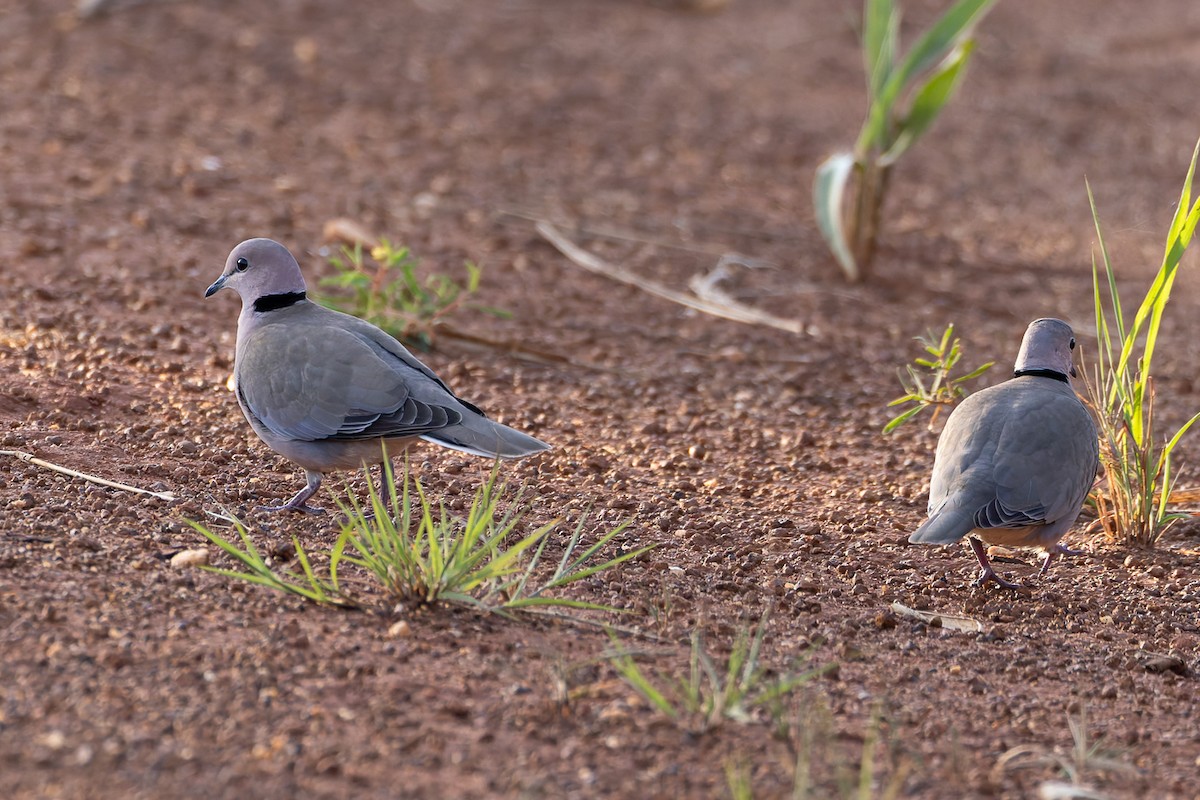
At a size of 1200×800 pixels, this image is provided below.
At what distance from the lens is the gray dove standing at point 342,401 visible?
4.06 m

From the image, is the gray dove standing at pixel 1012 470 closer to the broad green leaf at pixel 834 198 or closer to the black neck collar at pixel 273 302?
the black neck collar at pixel 273 302

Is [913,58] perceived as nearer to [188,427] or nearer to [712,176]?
[712,176]

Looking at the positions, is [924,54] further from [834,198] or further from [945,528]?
[945,528]

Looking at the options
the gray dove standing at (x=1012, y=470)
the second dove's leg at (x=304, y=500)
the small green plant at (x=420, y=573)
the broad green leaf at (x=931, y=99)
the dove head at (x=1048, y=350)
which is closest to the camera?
the small green plant at (x=420, y=573)

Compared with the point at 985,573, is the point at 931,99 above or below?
above

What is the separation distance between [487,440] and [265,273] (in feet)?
3.64

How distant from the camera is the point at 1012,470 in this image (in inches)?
158

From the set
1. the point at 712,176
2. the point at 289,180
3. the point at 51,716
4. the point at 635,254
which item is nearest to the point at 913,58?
the point at 635,254

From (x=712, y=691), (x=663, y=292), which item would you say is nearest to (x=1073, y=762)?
(x=712, y=691)

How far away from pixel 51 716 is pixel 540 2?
394 inches

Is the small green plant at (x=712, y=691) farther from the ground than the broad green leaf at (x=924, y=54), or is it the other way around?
the broad green leaf at (x=924, y=54)

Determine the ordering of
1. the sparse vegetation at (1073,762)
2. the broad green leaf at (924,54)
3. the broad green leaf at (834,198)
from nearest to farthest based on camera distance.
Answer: the sparse vegetation at (1073,762)
the broad green leaf at (924,54)
the broad green leaf at (834,198)

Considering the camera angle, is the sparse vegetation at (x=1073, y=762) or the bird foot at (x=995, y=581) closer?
the sparse vegetation at (x=1073, y=762)

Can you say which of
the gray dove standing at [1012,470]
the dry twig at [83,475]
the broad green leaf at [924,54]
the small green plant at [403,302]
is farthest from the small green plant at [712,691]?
the broad green leaf at [924,54]
